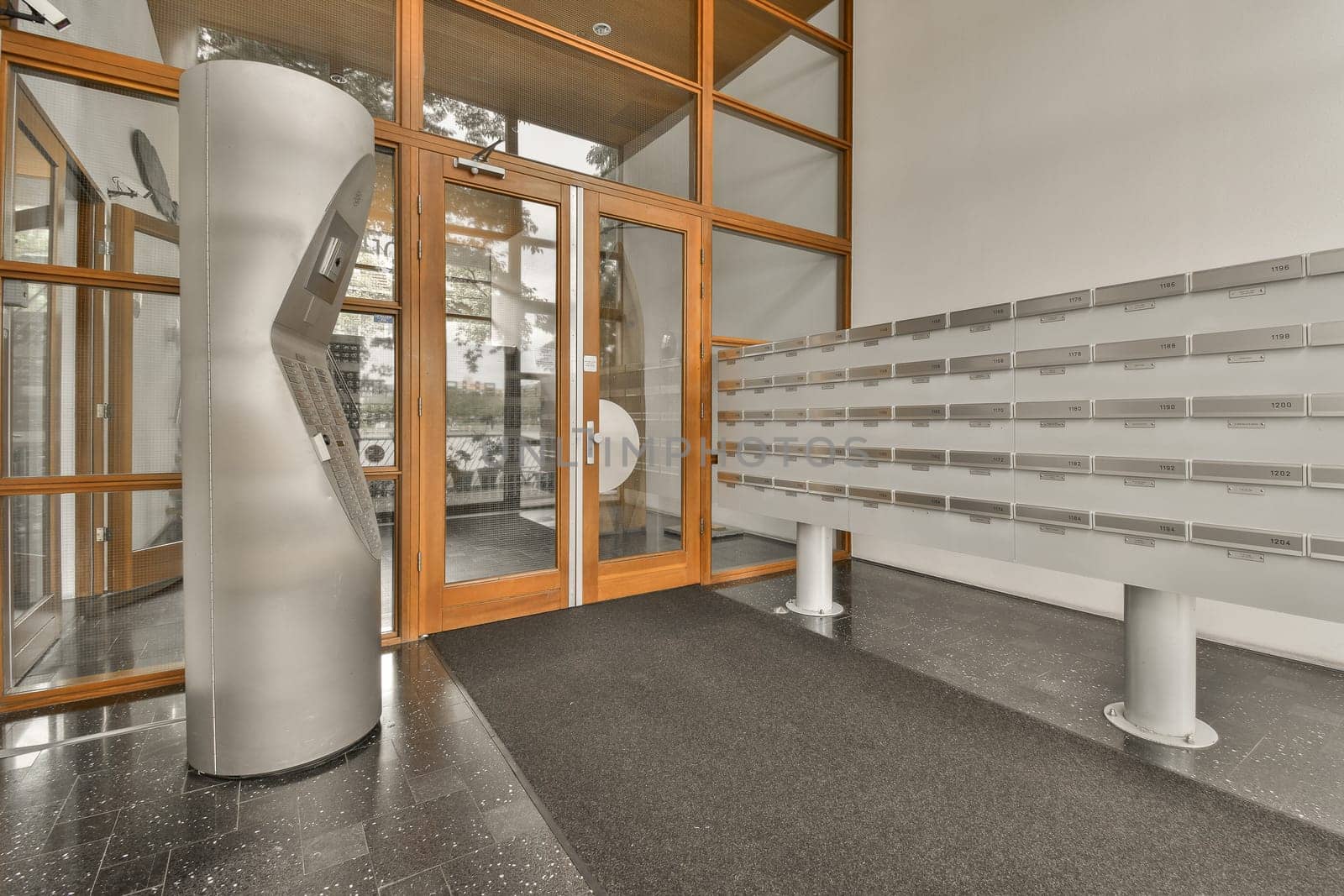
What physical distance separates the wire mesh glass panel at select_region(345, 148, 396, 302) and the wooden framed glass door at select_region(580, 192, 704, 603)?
3.07 ft

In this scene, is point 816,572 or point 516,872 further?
point 816,572

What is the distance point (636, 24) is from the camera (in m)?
3.45

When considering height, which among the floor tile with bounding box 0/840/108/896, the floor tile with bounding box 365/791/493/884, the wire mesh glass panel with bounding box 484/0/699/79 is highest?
the wire mesh glass panel with bounding box 484/0/699/79

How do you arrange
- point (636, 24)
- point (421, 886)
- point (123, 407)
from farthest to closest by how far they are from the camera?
1. point (636, 24)
2. point (123, 407)
3. point (421, 886)

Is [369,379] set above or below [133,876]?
above

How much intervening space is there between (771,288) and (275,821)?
3.65 m

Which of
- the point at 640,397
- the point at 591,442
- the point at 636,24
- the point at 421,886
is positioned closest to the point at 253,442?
the point at 421,886

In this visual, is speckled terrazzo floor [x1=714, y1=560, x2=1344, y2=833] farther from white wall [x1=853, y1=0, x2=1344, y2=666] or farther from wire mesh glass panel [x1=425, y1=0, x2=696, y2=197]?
wire mesh glass panel [x1=425, y1=0, x2=696, y2=197]

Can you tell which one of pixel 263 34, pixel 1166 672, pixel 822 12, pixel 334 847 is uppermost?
pixel 822 12

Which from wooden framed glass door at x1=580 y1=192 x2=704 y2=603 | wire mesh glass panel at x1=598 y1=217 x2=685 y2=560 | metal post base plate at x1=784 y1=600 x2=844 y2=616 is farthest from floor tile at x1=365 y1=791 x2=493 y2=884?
metal post base plate at x1=784 y1=600 x2=844 y2=616

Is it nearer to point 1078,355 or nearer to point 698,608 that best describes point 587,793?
point 698,608

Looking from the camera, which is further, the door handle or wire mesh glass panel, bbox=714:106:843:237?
wire mesh glass panel, bbox=714:106:843:237

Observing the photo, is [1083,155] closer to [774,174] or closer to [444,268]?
[774,174]

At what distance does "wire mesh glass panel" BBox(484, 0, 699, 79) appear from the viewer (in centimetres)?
316
